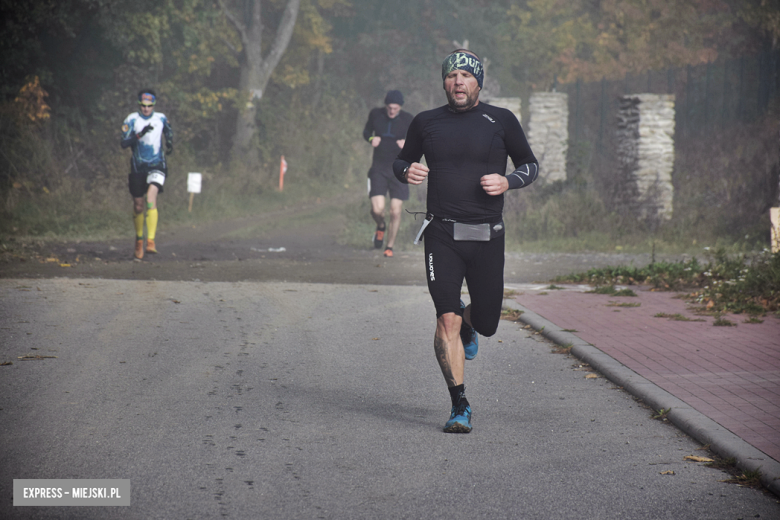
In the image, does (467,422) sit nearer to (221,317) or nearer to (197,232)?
(221,317)

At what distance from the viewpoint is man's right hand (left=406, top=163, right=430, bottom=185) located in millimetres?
5406

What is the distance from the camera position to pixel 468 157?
5.43 m

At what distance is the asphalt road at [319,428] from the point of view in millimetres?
4090

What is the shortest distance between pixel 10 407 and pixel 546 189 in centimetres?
1512

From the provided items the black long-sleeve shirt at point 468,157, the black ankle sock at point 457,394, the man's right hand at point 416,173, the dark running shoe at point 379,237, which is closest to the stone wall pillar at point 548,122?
the dark running shoe at point 379,237

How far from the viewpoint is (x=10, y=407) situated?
5488 mm

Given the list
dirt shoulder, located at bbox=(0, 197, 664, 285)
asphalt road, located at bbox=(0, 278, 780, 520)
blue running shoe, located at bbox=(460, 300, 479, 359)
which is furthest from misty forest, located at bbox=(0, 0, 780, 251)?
blue running shoe, located at bbox=(460, 300, 479, 359)

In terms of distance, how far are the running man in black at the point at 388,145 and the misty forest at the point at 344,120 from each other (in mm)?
3566

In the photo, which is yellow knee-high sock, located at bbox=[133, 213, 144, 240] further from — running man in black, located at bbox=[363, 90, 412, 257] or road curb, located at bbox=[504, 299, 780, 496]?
road curb, located at bbox=[504, 299, 780, 496]

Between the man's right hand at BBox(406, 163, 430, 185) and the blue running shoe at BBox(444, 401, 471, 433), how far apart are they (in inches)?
53.8

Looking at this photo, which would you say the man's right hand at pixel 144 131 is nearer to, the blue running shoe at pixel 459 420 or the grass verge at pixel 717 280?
the grass verge at pixel 717 280

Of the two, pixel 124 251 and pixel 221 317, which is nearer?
pixel 221 317

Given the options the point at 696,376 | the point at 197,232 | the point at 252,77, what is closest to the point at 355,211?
the point at 197,232

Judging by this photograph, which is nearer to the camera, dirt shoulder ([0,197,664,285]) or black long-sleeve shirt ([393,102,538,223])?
black long-sleeve shirt ([393,102,538,223])
